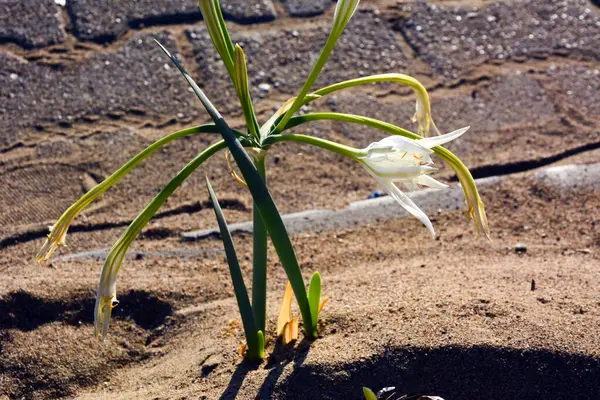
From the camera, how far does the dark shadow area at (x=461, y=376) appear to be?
5.26 ft

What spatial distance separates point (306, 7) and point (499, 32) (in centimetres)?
96


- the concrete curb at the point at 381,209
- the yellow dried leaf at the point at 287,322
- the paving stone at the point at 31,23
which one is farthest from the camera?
the paving stone at the point at 31,23

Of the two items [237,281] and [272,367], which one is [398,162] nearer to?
[237,281]

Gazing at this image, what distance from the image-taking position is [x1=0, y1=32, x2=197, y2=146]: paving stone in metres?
3.05

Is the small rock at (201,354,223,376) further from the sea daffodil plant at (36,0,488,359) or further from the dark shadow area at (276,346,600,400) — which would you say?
the dark shadow area at (276,346,600,400)

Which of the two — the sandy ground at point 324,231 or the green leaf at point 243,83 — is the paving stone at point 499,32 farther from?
the green leaf at point 243,83

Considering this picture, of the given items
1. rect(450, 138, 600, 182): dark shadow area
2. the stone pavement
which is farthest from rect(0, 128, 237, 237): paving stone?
rect(450, 138, 600, 182): dark shadow area

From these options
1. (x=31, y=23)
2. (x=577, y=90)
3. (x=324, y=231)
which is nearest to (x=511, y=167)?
(x=577, y=90)

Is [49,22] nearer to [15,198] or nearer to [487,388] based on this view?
[15,198]

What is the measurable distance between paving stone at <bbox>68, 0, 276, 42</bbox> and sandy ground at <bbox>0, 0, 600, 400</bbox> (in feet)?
0.05

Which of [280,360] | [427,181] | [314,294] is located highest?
[427,181]

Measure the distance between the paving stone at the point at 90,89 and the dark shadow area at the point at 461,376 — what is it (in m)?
1.73

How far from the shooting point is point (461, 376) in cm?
163

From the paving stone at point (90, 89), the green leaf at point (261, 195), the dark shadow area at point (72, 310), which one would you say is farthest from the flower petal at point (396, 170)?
the paving stone at point (90, 89)
